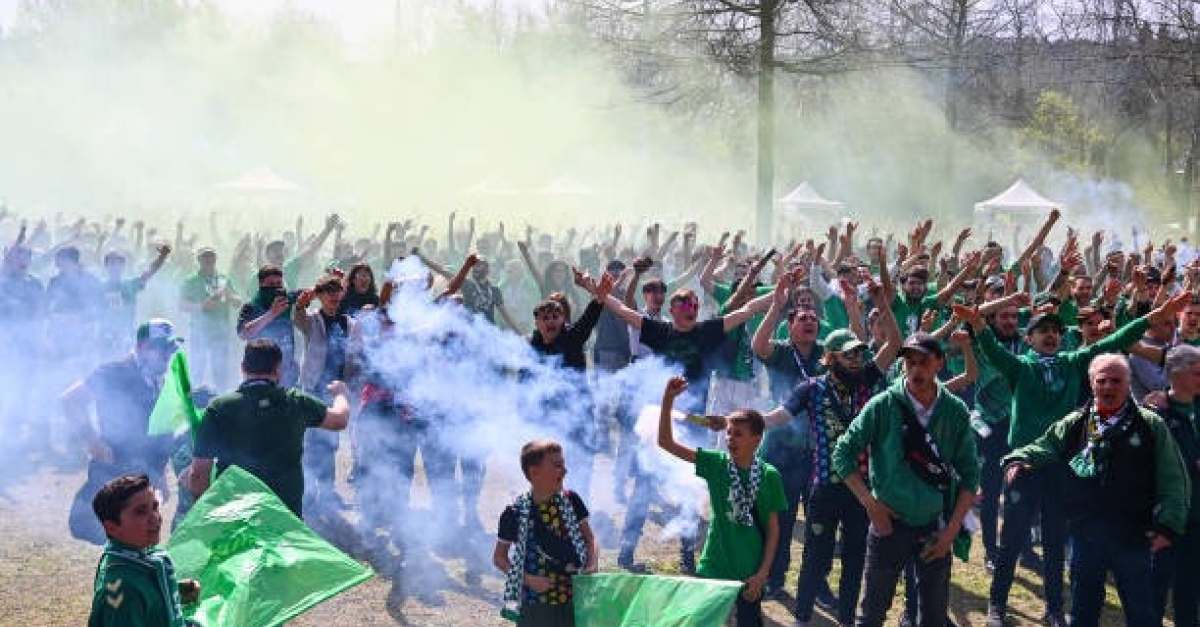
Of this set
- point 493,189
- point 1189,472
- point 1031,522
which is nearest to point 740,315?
point 1031,522

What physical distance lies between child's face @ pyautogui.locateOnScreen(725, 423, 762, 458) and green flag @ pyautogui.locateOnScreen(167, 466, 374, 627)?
159 centimetres

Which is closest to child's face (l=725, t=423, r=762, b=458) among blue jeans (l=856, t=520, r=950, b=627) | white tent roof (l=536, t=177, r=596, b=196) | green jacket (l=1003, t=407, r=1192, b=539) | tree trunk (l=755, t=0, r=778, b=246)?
blue jeans (l=856, t=520, r=950, b=627)

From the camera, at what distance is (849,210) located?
3516cm

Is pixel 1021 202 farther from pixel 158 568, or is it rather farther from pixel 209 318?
→ pixel 158 568

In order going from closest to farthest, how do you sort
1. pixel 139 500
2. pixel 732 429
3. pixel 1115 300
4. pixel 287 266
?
pixel 139 500
pixel 732 429
pixel 1115 300
pixel 287 266

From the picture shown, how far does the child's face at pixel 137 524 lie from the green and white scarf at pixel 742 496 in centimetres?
233

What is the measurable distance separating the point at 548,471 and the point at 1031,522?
298 cm

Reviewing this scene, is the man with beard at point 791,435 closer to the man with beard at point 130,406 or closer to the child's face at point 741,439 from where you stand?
the child's face at point 741,439

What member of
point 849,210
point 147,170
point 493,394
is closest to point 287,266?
point 493,394

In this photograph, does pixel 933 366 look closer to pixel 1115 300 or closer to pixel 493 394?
pixel 493 394

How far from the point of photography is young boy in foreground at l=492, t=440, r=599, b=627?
A: 4.49m

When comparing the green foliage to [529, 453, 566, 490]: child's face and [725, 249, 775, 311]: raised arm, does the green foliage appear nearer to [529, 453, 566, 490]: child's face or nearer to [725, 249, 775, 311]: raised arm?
[725, 249, 775, 311]: raised arm

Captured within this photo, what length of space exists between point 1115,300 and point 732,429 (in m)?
5.38

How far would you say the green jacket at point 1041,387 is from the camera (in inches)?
241
